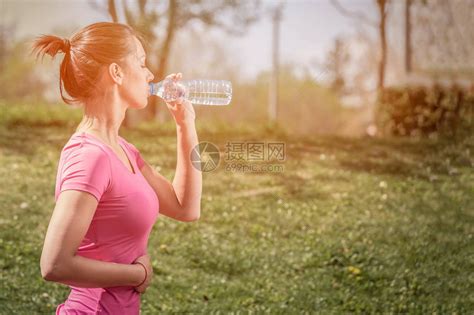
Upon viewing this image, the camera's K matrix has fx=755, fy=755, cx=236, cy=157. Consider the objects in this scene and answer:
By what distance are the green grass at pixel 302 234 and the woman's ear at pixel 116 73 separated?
9.98ft

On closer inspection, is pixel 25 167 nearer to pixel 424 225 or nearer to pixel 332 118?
pixel 424 225

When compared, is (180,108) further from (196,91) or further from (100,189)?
(196,91)

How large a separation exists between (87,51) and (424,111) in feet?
27.2

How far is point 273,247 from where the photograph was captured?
5988 mm

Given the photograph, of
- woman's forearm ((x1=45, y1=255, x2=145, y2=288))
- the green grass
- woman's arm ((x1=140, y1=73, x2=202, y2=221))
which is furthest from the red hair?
the green grass

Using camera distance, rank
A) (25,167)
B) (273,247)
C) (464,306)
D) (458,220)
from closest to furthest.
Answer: (464,306) < (273,247) < (458,220) < (25,167)

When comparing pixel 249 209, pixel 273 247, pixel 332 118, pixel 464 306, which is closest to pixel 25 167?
pixel 249 209

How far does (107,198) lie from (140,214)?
0.33ft

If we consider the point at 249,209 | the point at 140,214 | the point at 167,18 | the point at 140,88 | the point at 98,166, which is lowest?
the point at 249,209

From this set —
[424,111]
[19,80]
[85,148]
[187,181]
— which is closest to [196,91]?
[187,181]

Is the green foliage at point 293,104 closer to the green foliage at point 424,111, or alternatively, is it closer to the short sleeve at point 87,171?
the green foliage at point 424,111

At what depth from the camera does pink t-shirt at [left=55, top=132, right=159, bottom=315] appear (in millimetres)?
1837

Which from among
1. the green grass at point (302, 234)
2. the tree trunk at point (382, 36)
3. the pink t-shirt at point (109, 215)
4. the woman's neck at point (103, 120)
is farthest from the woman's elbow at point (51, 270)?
the tree trunk at point (382, 36)

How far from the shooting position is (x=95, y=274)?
5.98 ft
